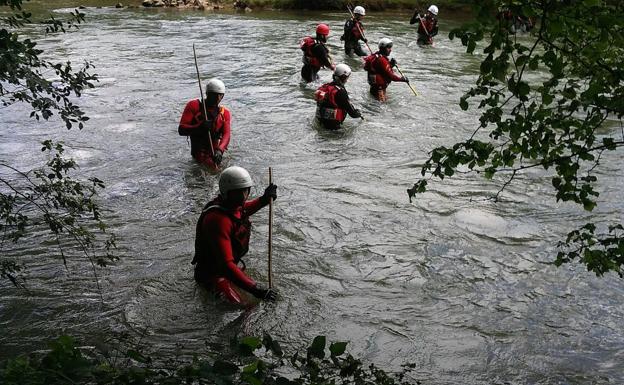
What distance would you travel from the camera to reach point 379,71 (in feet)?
48.4

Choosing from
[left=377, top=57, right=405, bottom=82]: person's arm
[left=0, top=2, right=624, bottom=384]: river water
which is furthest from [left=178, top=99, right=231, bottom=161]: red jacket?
[left=377, top=57, right=405, bottom=82]: person's arm

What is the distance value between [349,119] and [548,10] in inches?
431

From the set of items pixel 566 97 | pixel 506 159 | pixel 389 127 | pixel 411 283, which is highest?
pixel 566 97

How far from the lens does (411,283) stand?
7.56m

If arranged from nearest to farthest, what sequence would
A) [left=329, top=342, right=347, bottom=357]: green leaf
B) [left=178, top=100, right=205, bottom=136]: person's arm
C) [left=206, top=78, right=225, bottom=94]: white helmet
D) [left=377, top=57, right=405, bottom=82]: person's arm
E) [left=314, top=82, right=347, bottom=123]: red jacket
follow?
[left=329, top=342, right=347, bottom=357]: green leaf
[left=206, top=78, right=225, bottom=94]: white helmet
[left=178, top=100, right=205, bottom=136]: person's arm
[left=314, top=82, right=347, bottom=123]: red jacket
[left=377, top=57, right=405, bottom=82]: person's arm

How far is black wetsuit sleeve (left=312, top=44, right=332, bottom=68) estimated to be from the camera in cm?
1598

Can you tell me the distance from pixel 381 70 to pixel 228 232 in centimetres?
963

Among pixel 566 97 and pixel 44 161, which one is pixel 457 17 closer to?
pixel 44 161

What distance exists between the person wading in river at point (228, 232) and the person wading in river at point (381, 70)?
9102mm

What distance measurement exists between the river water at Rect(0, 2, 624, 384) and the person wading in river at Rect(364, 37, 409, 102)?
0.46 metres

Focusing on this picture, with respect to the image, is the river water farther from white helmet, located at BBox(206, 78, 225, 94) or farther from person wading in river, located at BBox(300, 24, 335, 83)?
white helmet, located at BBox(206, 78, 225, 94)

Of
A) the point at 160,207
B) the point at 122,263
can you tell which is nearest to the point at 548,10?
the point at 122,263

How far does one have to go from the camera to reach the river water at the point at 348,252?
6.36 metres

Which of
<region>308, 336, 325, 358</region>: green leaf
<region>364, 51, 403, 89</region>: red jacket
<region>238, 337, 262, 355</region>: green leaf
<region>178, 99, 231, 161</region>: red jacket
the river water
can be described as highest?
<region>364, 51, 403, 89</region>: red jacket
